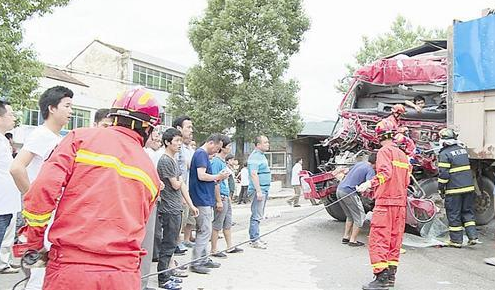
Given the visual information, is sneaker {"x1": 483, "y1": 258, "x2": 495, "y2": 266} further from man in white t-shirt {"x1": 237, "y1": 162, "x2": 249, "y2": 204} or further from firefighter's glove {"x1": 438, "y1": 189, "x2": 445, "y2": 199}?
man in white t-shirt {"x1": 237, "y1": 162, "x2": 249, "y2": 204}

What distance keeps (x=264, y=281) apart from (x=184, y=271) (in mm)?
921

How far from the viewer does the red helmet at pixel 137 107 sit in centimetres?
251

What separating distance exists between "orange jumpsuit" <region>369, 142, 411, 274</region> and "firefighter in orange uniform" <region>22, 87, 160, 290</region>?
127 inches

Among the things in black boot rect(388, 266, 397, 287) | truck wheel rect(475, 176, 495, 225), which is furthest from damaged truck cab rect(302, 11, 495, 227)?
black boot rect(388, 266, 397, 287)

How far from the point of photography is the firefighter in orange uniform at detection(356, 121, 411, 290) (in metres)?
4.98

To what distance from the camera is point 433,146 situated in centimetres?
755

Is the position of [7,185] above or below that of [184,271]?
above

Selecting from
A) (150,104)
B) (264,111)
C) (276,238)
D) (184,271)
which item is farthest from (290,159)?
(150,104)

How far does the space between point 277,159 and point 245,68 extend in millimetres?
9748

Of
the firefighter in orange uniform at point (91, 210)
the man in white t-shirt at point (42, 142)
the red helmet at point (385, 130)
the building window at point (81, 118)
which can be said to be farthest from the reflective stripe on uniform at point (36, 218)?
the building window at point (81, 118)

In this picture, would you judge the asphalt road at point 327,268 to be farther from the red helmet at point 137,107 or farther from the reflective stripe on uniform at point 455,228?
the red helmet at point 137,107

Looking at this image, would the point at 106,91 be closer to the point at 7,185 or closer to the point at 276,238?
the point at 276,238

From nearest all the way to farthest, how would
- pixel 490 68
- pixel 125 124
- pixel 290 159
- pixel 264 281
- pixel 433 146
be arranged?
pixel 125 124 < pixel 264 281 < pixel 490 68 < pixel 433 146 < pixel 290 159

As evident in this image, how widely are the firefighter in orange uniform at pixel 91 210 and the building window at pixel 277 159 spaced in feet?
88.9
